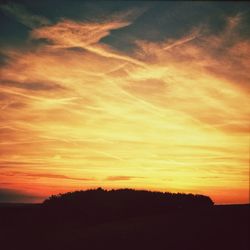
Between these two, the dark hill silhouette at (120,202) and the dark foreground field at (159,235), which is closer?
the dark foreground field at (159,235)

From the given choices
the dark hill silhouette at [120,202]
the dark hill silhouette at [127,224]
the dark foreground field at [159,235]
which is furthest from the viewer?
the dark hill silhouette at [120,202]

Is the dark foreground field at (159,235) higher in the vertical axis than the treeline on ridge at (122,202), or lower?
lower

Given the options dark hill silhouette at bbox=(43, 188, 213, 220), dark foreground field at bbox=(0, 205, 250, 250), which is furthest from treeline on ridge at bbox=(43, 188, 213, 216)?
dark foreground field at bbox=(0, 205, 250, 250)

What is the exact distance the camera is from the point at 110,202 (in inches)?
739

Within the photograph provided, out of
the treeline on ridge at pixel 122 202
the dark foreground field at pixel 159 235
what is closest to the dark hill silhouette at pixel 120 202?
the treeline on ridge at pixel 122 202

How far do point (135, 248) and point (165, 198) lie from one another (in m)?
9.28

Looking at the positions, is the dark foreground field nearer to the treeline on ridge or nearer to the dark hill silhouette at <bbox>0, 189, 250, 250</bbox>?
the dark hill silhouette at <bbox>0, 189, 250, 250</bbox>

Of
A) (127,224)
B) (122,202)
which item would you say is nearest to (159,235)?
(127,224)

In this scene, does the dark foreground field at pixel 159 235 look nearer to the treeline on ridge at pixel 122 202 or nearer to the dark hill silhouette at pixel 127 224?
the dark hill silhouette at pixel 127 224

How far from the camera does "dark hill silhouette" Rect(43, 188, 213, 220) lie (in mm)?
18203

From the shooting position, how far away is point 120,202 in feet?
62.1

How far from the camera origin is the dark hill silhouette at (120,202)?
18.2 meters

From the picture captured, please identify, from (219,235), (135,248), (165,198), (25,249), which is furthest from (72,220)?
(219,235)

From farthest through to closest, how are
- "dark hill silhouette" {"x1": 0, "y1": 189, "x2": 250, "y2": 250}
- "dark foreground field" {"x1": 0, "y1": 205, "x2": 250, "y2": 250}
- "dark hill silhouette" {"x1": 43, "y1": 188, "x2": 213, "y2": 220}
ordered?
1. "dark hill silhouette" {"x1": 43, "y1": 188, "x2": 213, "y2": 220}
2. "dark hill silhouette" {"x1": 0, "y1": 189, "x2": 250, "y2": 250}
3. "dark foreground field" {"x1": 0, "y1": 205, "x2": 250, "y2": 250}
